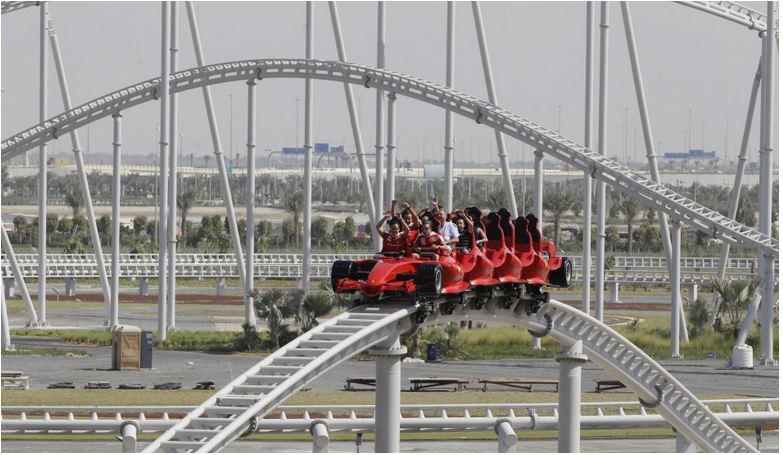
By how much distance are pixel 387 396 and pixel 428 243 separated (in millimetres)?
2168

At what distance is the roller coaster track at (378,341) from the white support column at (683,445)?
250mm

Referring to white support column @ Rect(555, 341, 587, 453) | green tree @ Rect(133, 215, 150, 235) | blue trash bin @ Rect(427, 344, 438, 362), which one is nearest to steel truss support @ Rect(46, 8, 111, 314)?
blue trash bin @ Rect(427, 344, 438, 362)

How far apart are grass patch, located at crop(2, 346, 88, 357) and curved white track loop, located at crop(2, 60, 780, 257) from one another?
550 centimetres

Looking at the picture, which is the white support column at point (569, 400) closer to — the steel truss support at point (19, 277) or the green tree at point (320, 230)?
the steel truss support at point (19, 277)

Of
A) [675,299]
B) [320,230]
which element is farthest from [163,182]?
[320,230]

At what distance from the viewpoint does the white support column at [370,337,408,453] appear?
1697cm

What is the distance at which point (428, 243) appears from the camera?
17.6 meters

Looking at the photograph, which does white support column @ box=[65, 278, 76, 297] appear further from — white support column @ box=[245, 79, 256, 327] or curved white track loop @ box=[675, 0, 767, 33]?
curved white track loop @ box=[675, 0, 767, 33]

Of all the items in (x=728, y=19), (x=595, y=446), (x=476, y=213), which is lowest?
(x=595, y=446)

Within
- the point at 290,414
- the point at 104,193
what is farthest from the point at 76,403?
the point at 104,193

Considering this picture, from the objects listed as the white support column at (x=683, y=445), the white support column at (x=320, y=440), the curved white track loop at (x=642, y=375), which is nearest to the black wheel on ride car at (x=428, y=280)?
the white support column at (x=320, y=440)

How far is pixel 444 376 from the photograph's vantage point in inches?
1270

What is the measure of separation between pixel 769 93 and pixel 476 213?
62.6 feet

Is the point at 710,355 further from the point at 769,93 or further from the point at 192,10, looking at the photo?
the point at 192,10
